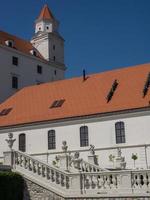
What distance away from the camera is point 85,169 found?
2589 cm

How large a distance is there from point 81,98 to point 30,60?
73.9 ft

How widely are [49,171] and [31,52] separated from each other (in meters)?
42.0

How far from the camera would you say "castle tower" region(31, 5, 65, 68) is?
65.9 m

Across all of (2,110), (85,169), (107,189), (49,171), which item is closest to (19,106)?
(2,110)

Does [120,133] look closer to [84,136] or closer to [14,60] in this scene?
[84,136]

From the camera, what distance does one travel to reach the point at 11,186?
20578 mm

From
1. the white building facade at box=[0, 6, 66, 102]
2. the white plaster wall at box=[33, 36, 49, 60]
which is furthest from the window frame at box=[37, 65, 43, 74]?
the white plaster wall at box=[33, 36, 49, 60]

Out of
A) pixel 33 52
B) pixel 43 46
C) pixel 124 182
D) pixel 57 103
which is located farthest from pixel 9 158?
pixel 43 46

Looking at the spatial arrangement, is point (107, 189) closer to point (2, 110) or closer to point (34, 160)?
point (34, 160)

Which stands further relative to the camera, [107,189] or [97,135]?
[97,135]

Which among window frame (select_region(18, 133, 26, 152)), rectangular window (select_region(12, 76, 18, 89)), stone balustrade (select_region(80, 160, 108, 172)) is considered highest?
rectangular window (select_region(12, 76, 18, 89))

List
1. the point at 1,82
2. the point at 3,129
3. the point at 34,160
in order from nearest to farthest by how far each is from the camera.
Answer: the point at 34,160 < the point at 3,129 < the point at 1,82

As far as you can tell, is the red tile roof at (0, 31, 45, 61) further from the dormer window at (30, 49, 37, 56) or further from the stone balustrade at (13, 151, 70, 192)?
the stone balustrade at (13, 151, 70, 192)

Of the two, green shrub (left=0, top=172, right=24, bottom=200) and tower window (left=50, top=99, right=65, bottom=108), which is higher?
tower window (left=50, top=99, right=65, bottom=108)
